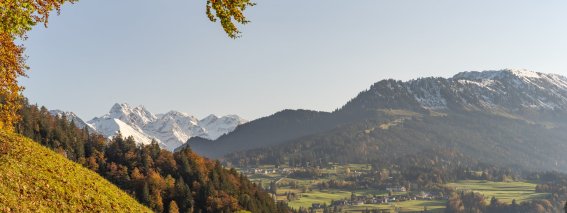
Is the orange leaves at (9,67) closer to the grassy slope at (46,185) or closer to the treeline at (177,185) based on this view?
the grassy slope at (46,185)

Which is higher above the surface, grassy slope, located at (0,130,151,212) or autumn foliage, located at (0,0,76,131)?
autumn foliage, located at (0,0,76,131)

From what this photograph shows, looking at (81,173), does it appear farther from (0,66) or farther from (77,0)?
(77,0)

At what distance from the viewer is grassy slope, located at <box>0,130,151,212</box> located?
121 feet

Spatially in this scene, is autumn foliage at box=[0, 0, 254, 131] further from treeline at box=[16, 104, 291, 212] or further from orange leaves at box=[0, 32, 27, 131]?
treeline at box=[16, 104, 291, 212]

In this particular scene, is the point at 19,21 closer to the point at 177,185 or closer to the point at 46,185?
the point at 46,185

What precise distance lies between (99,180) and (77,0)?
23.6m

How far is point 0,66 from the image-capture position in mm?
39906

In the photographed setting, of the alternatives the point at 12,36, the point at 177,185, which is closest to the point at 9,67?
the point at 12,36

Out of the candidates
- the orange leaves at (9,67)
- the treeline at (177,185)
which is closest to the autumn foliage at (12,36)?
the orange leaves at (9,67)

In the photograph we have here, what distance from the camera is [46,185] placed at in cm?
4100

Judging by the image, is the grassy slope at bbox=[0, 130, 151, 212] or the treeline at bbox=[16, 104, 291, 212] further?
the treeline at bbox=[16, 104, 291, 212]

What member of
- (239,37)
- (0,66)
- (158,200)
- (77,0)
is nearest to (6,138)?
(0,66)

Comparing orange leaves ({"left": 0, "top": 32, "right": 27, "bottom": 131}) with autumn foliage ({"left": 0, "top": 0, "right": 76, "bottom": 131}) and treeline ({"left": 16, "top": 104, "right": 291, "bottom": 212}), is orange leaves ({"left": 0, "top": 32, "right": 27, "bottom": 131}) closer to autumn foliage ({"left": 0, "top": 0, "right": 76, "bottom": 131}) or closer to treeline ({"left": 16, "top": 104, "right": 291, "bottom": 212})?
autumn foliage ({"left": 0, "top": 0, "right": 76, "bottom": 131})

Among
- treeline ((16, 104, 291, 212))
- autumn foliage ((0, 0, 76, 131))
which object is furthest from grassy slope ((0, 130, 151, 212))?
treeline ((16, 104, 291, 212))
